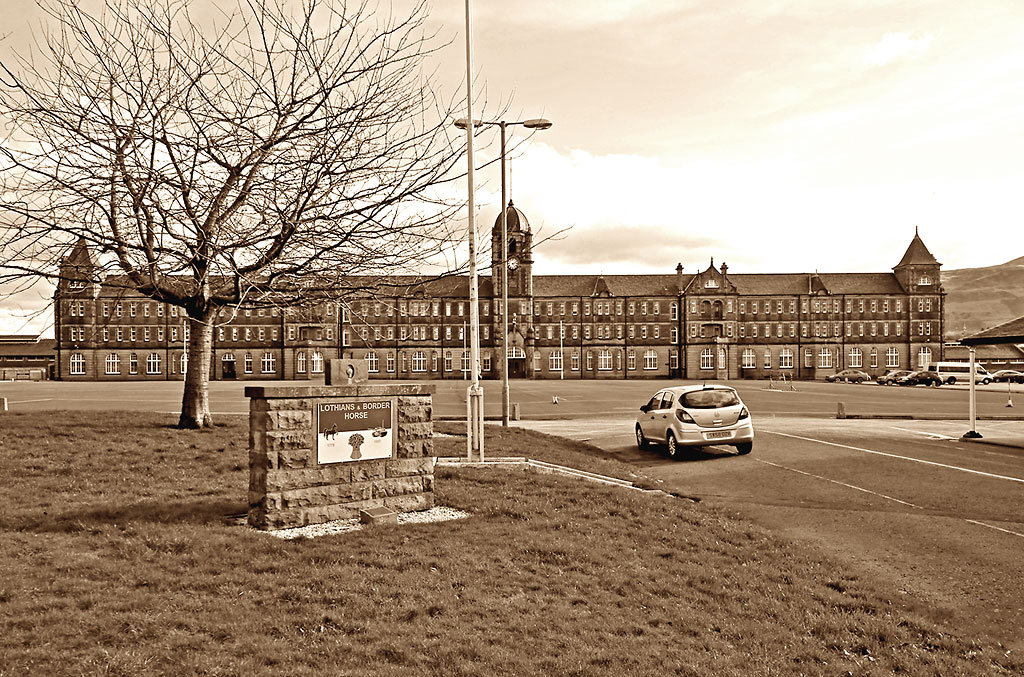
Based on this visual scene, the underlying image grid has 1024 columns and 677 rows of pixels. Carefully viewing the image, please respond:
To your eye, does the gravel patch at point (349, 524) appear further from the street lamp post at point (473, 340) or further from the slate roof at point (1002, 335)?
the slate roof at point (1002, 335)

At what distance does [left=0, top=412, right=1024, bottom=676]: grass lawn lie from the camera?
5367mm

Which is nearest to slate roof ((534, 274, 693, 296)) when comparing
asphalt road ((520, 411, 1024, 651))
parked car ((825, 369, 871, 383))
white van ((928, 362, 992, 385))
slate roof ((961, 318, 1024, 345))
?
parked car ((825, 369, 871, 383))

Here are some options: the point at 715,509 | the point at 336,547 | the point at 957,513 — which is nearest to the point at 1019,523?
the point at 957,513

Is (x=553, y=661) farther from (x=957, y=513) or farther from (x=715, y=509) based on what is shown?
(x=957, y=513)

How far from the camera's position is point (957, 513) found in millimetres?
11891

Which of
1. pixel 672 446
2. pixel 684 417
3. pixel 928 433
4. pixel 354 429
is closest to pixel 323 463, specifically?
pixel 354 429

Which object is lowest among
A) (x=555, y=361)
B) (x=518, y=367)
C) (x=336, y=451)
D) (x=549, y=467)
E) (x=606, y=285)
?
(x=549, y=467)

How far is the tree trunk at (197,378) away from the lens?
15578 mm

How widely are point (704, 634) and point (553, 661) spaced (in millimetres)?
1445

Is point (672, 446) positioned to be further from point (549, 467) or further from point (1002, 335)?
point (1002, 335)

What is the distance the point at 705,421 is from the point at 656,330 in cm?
9729

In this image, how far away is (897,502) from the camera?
12805mm

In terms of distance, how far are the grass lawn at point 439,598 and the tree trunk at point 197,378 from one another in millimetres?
5179

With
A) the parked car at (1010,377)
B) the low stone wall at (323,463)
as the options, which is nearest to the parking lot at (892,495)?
the low stone wall at (323,463)
